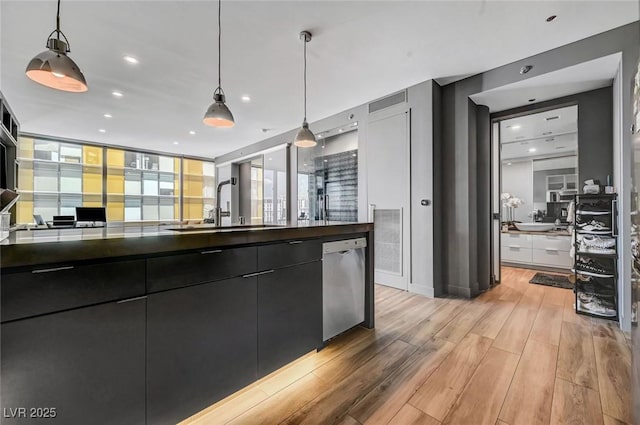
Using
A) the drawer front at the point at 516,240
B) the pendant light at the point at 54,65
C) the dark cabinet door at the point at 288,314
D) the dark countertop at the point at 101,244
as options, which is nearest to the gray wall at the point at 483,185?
the drawer front at the point at 516,240

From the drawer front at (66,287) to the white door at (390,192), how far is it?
343 centimetres

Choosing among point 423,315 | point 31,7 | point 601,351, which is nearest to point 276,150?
point 31,7

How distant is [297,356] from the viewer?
1895mm

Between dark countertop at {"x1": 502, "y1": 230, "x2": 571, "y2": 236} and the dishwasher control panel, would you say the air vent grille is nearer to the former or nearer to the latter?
the dishwasher control panel

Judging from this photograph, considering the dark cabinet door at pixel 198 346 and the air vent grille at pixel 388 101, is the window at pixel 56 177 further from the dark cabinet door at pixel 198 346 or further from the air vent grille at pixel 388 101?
the dark cabinet door at pixel 198 346

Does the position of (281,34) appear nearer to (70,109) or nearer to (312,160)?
(312,160)

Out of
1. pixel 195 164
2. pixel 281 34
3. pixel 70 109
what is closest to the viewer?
pixel 281 34

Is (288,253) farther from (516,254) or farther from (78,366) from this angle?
(516,254)

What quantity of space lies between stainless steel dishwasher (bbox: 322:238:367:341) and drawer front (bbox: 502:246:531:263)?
4.47 m

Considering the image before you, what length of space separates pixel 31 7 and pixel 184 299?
2.95 metres

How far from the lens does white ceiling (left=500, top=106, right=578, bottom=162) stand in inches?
174

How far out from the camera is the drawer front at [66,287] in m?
0.94

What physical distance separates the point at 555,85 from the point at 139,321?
15.2ft

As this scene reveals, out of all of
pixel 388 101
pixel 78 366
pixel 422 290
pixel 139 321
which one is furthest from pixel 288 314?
pixel 388 101
